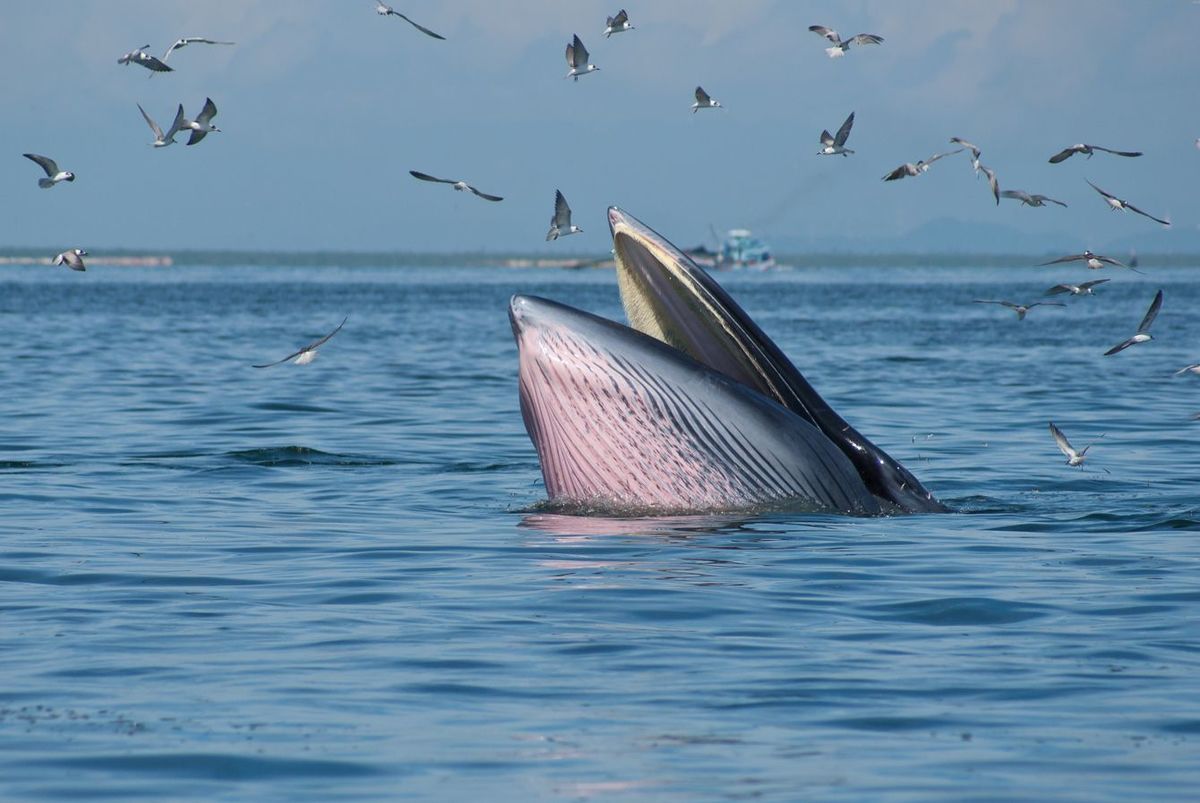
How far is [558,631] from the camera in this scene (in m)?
8.75

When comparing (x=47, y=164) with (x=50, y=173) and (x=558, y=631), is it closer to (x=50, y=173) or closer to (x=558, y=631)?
(x=50, y=173)

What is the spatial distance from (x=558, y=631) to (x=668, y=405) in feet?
6.52

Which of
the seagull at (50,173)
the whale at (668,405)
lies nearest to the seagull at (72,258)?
→ the seagull at (50,173)

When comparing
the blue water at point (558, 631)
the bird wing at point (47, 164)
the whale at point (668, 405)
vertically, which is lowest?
the blue water at point (558, 631)

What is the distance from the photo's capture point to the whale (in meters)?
10.2

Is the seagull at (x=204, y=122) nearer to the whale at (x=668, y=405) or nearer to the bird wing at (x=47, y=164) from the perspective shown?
the bird wing at (x=47, y=164)

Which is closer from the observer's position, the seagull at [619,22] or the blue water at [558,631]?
the blue water at [558,631]

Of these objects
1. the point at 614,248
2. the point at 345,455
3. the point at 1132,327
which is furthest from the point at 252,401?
the point at 1132,327

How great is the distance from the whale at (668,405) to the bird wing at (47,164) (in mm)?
6490

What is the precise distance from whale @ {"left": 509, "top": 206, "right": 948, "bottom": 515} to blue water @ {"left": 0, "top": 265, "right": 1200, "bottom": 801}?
0.97 feet

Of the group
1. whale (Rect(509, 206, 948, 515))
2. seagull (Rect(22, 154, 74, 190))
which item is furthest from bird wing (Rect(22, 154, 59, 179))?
whale (Rect(509, 206, 948, 515))

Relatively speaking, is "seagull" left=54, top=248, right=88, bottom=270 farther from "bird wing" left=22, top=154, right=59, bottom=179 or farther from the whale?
the whale

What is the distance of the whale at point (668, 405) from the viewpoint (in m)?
10.2

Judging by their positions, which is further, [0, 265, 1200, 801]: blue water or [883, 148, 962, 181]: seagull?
[883, 148, 962, 181]: seagull
